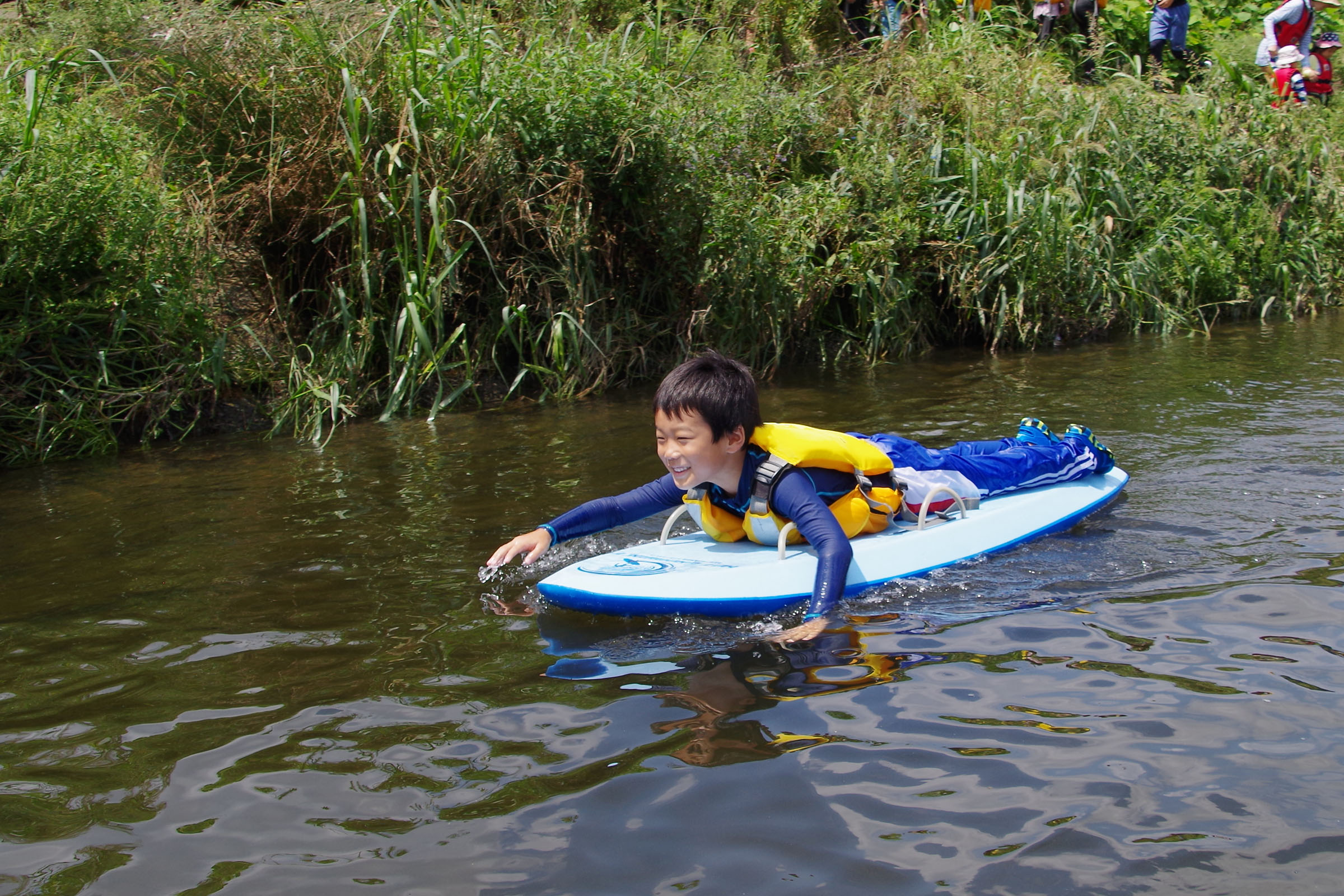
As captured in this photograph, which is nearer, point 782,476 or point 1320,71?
point 782,476

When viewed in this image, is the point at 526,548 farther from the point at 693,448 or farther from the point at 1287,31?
the point at 1287,31

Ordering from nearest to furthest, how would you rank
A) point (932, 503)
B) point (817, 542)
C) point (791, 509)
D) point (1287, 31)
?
1. point (817, 542)
2. point (791, 509)
3. point (932, 503)
4. point (1287, 31)

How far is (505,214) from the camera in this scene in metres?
7.43

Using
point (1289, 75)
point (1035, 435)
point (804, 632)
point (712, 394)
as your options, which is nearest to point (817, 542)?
point (804, 632)

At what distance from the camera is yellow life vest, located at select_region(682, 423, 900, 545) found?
3.80 metres

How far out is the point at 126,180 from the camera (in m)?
6.39

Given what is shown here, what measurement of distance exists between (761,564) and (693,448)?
43 cm

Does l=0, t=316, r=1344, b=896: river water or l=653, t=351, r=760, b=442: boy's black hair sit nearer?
l=0, t=316, r=1344, b=896: river water

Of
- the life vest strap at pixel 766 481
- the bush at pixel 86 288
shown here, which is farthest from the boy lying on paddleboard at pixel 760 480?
the bush at pixel 86 288

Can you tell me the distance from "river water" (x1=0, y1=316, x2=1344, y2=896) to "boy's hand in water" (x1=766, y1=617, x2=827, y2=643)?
0.15 ft

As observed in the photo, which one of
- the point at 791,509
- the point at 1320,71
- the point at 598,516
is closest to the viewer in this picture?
the point at 791,509

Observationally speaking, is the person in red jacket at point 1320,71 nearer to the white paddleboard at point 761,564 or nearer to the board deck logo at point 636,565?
the white paddleboard at point 761,564

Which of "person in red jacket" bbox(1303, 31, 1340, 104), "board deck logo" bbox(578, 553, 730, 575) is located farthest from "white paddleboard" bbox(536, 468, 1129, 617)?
"person in red jacket" bbox(1303, 31, 1340, 104)

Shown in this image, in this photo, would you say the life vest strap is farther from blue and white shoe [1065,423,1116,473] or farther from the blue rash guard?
blue and white shoe [1065,423,1116,473]
